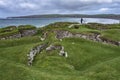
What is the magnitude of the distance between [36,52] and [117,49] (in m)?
14.7

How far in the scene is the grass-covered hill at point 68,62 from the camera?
976 inches

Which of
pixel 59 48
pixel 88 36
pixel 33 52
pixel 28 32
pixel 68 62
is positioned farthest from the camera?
pixel 28 32

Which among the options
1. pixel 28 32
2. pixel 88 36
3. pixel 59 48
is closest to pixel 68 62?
pixel 59 48

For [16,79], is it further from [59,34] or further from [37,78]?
[59,34]

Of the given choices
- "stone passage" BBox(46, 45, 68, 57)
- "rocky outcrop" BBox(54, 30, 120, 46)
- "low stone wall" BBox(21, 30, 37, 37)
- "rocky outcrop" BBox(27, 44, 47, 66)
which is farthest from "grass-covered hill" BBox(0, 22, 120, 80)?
"low stone wall" BBox(21, 30, 37, 37)

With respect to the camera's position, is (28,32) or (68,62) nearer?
(68,62)

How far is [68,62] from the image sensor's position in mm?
36125

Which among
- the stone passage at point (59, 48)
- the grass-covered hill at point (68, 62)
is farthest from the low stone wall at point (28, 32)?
the stone passage at point (59, 48)

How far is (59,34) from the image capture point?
5797 centimetres

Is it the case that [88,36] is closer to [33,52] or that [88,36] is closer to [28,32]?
[33,52]

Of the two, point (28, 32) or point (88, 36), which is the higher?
point (88, 36)

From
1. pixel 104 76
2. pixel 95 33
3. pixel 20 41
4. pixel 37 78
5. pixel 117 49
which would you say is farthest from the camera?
pixel 95 33

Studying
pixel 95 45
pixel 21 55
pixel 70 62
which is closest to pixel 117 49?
pixel 95 45

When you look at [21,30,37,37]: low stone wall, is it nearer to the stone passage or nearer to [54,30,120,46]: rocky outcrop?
[54,30,120,46]: rocky outcrop
